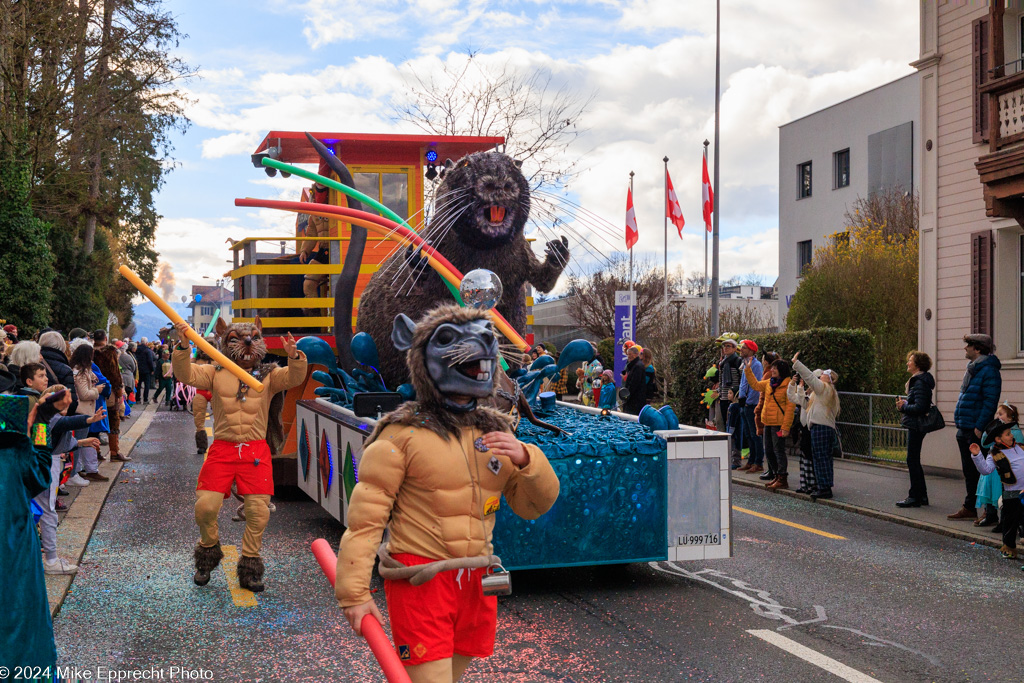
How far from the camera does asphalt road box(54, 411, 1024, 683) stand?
→ 4.98 meters

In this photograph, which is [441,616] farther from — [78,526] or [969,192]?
[969,192]

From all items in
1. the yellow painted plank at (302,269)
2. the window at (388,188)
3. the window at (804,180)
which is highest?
the window at (804,180)

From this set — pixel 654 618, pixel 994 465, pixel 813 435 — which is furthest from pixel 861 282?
pixel 654 618

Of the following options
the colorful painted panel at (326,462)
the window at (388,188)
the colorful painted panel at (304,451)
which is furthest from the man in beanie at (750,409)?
the colorful painted panel at (326,462)

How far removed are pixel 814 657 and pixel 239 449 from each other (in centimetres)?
405

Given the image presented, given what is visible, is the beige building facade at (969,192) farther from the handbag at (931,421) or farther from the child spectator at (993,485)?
the child spectator at (993,485)

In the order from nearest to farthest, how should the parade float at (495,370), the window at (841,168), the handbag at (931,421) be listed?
the parade float at (495,370) < the handbag at (931,421) < the window at (841,168)

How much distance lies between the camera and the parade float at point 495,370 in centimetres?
619

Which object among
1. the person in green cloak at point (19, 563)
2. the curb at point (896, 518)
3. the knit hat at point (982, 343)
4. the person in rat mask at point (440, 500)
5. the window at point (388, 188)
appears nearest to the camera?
the person in green cloak at point (19, 563)

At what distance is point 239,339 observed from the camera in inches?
269

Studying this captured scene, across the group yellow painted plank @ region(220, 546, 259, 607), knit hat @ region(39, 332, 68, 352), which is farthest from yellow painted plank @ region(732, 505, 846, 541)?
knit hat @ region(39, 332, 68, 352)

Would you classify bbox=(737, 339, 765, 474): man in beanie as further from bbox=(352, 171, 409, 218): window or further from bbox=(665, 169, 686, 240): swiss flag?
bbox=(665, 169, 686, 240): swiss flag

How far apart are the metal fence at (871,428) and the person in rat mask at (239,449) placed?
10513 mm

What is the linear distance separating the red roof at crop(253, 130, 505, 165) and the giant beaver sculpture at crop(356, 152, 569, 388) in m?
2.32
